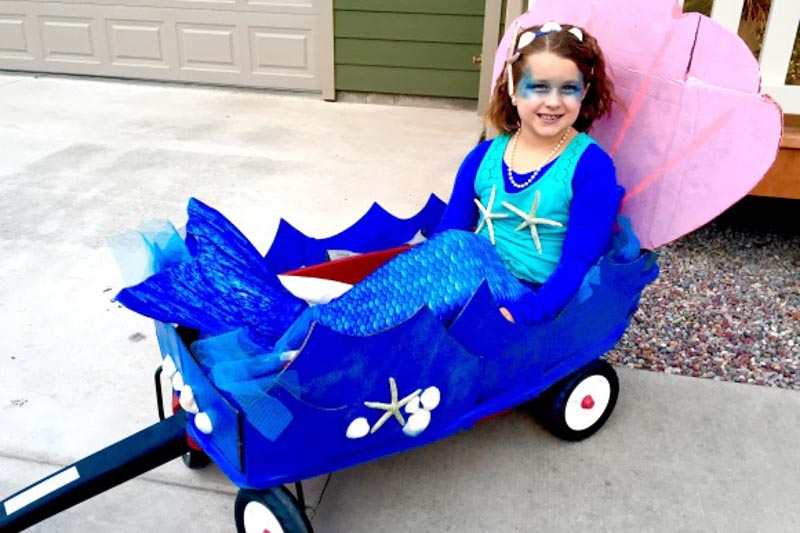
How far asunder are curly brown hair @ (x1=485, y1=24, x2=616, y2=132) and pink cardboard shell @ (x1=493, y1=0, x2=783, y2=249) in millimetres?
93

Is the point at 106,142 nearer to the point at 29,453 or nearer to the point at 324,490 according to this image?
the point at 29,453

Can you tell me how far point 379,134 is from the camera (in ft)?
15.7

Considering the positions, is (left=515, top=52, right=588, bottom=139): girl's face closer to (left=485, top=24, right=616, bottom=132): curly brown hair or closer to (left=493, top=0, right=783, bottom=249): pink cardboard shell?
(left=485, top=24, right=616, bottom=132): curly brown hair

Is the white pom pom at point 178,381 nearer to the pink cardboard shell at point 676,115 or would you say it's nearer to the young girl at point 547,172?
the young girl at point 547,172

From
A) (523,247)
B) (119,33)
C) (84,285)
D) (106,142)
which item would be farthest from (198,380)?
(119,33)

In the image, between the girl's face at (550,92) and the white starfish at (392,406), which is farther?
the girl's face at (550,92)

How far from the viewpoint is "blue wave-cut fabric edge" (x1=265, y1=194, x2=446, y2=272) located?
6.46 feet

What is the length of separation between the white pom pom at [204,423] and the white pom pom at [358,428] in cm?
27

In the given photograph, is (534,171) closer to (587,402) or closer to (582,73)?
(582,73)

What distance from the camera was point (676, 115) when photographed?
1.84 m

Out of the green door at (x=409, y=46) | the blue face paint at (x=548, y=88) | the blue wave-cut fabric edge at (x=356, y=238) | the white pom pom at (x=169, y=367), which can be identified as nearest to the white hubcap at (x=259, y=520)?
the white pom pom at (x=169, y=367)

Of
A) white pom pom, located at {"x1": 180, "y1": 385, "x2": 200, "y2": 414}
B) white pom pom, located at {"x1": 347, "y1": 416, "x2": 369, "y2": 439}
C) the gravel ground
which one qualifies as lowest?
the gravel ground

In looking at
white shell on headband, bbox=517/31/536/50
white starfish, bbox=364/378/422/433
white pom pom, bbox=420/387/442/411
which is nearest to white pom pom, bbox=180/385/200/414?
white starfish, bbox=364/378/422/433

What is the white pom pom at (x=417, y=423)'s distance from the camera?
1.51 meters
